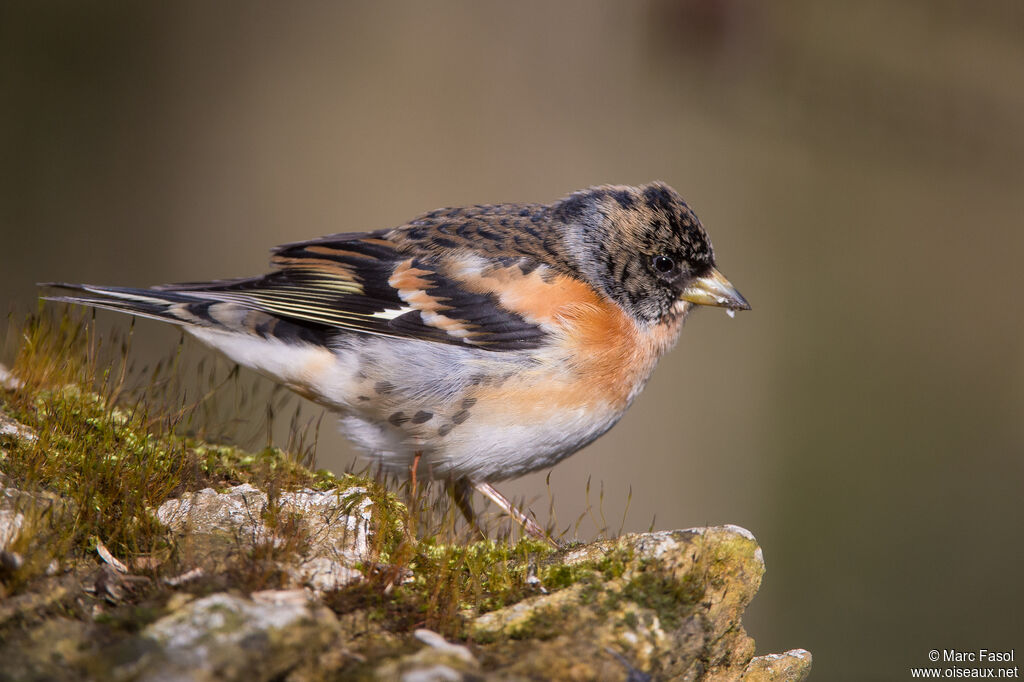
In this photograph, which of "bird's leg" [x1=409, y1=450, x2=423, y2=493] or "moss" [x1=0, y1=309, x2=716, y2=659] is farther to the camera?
"bird's leg" [x1=409, y1=450, x2=423, y2=493]

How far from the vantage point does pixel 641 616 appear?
2.44 metres

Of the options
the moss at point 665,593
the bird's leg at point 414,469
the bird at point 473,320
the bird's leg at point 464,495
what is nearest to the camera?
the moss at point 665,593

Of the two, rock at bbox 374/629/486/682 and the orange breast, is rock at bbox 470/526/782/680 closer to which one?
rock at bbox 374/629/486/682

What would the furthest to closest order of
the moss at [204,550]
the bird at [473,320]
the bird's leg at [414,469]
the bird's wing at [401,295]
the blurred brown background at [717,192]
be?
1. the blurred brown background at [717,192]
2. the bird's wing at [401,295]
3. the bird at [473,320]
4. the bird's leg at [414,469]
5. the moss at [204,550]

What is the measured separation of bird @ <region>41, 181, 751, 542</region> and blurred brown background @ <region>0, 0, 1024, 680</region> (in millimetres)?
3551

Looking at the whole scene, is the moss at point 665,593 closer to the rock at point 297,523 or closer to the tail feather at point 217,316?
the rock at point 297,523

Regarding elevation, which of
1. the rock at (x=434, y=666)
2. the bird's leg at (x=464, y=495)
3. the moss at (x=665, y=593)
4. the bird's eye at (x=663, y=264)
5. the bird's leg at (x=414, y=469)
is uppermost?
the bird's eye at (x=663, y=264)

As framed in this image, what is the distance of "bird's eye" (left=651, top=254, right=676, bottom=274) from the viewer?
4.04 m

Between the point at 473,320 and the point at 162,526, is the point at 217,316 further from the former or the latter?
the point at 162,526

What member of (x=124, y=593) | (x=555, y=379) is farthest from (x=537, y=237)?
(x=124, y=593)

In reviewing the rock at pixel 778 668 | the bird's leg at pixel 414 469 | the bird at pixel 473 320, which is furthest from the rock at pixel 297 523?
the rock at pixel 778 668

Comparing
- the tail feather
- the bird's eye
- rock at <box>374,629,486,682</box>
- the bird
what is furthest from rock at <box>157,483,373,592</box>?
the bird's eye

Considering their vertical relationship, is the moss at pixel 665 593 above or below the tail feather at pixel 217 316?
below

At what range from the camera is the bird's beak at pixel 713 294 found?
4062mm
